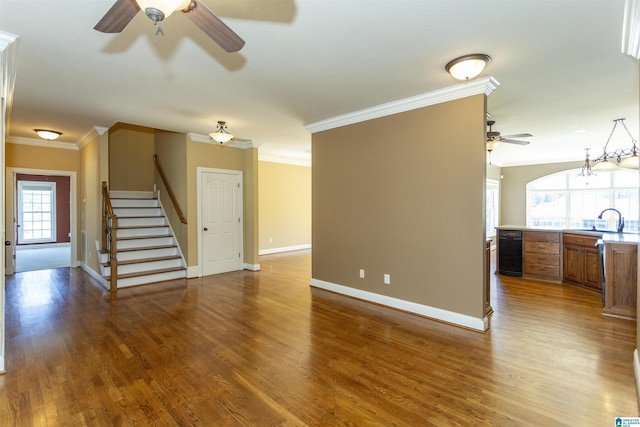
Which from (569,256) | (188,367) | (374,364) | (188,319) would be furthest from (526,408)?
(569,256)

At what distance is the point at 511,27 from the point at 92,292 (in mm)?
6146

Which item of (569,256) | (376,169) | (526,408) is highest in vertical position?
(376,169)

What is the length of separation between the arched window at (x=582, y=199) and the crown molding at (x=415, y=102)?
7.34m

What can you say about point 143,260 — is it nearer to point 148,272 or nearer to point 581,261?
point 148,272

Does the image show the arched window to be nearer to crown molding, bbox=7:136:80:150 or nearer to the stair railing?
the stair railing

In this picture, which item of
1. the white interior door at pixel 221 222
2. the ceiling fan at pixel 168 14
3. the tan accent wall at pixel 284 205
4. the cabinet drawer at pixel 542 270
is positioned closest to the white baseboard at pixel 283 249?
the tan accent wall at pixel 284 205

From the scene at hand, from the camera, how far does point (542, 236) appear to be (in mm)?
5543

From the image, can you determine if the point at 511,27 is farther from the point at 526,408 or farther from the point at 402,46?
the point at 526,408

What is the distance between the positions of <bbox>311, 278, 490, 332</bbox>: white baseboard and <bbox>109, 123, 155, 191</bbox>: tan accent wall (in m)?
5.44

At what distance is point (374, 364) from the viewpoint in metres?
2.64

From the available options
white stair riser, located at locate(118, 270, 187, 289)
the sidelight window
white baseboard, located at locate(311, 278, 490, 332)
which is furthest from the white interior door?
the sidelight window

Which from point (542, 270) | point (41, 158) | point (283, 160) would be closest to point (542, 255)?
point (542, 270)

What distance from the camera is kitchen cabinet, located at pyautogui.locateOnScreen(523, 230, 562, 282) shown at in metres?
5.40

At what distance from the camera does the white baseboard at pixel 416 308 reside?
3.37m
